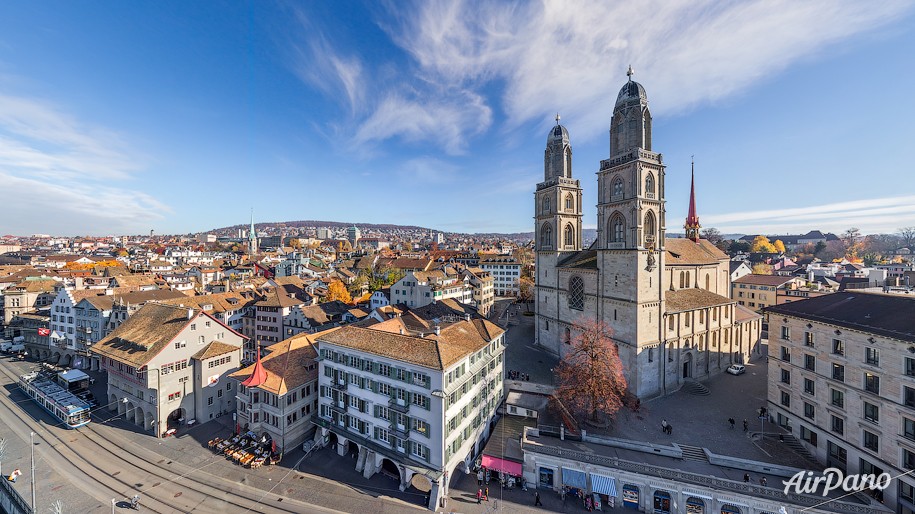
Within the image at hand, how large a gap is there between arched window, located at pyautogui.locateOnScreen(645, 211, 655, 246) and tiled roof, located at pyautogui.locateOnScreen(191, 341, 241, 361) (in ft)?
157

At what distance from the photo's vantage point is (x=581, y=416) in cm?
3366

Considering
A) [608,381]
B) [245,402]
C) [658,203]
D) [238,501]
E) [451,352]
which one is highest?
[658,203]

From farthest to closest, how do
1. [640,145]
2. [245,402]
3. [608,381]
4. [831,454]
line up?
[640,145]
[245,402]
[608,381]
[831,454]

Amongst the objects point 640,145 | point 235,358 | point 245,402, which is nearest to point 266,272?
point 235,358

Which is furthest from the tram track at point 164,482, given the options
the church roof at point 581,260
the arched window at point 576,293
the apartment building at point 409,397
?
the church roof at point 581,260

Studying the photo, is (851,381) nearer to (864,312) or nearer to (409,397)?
(864,312)

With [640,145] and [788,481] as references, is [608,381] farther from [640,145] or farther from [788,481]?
[640,145]

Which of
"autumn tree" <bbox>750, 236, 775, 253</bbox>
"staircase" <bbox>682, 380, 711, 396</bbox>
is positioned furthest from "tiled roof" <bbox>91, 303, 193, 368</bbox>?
"autumn tree" <bbox>750, 236, 775, 253</bbox>

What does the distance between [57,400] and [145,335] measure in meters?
13.2

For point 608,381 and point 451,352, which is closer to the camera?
point 451,352

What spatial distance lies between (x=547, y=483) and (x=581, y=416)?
26.1 ft

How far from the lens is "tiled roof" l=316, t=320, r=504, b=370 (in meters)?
27.2

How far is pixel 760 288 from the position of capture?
69.4 metres

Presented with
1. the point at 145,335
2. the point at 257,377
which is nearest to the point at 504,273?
the point at 257,377
